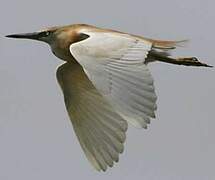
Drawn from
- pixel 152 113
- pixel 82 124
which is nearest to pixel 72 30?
pixel 82 124

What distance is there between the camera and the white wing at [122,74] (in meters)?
6.40

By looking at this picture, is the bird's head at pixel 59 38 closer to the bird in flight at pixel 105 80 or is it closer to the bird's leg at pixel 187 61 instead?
the bird in flight at pixel 105 80

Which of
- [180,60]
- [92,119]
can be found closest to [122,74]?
[92,119]

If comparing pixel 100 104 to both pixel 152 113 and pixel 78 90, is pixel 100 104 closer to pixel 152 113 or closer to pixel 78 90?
pixel 78 90

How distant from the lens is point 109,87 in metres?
6.47

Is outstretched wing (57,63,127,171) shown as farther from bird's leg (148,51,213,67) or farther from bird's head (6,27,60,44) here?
bird's leg (148,51,213,67)

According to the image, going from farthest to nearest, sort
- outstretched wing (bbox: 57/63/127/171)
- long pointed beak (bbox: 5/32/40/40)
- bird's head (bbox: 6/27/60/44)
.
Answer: long pointed beak (bbox: 5/32/40/40) → bird's head (bbox: 6/27/60/44) → outstretched wing (bbox: 57/63/127/171)

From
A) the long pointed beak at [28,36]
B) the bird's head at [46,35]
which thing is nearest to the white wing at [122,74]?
the bird's head at [46,35]

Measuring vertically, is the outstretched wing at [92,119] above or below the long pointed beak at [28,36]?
below

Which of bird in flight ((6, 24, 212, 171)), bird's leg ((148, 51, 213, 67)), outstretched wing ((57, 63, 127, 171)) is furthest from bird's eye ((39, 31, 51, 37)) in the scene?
bird's leg ((148, 51, 213, 67))

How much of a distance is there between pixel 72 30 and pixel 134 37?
74 centimetres

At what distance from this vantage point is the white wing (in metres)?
6.40

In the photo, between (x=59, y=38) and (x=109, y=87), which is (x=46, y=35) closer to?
(x=59, y=38)

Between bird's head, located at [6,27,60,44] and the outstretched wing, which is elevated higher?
bird's head, located at [6,27,60,44]
